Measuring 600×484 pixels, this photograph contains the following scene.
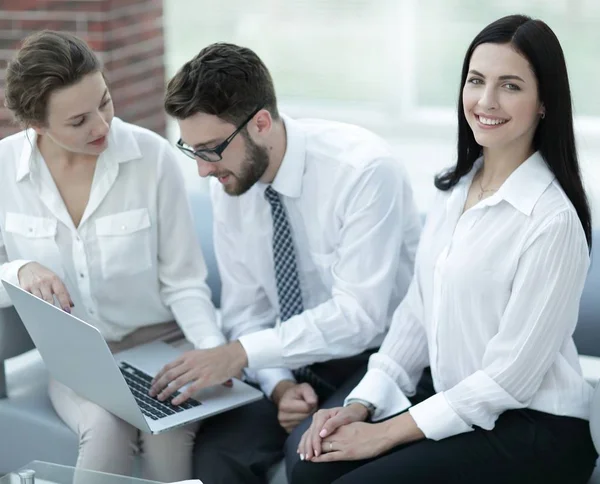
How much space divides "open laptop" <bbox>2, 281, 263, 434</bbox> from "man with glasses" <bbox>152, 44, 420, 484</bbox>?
0.05 metres

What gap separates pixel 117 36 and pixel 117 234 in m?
1.81

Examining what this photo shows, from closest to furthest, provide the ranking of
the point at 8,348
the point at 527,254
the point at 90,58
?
the point at 527,254
the point at 90,58
the point at 8,348

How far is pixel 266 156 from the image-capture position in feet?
7.63

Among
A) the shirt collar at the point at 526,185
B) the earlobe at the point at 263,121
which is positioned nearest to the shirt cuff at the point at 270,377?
the earlobe at the point at 263,121

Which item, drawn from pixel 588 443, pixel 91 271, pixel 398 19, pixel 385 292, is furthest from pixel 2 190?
pixel 398 19

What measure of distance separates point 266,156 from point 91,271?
19.3 inches

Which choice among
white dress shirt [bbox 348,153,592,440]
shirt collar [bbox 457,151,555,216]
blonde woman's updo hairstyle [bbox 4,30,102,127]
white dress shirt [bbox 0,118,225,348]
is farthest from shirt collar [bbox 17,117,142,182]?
shirt collar [bbox 457,151,555,216]

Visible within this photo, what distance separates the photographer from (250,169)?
2303mm

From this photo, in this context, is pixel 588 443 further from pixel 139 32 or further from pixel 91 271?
pixel 139 32

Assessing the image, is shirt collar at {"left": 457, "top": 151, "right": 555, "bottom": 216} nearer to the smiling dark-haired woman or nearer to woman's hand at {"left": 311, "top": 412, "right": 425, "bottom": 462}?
the smiling dark-haired woman

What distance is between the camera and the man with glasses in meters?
2.22

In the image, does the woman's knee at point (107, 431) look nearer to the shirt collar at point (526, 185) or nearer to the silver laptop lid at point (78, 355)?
the silver laptop lid at point (78, 355)

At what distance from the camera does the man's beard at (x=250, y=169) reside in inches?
90.2

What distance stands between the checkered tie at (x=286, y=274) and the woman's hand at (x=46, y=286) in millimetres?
495
